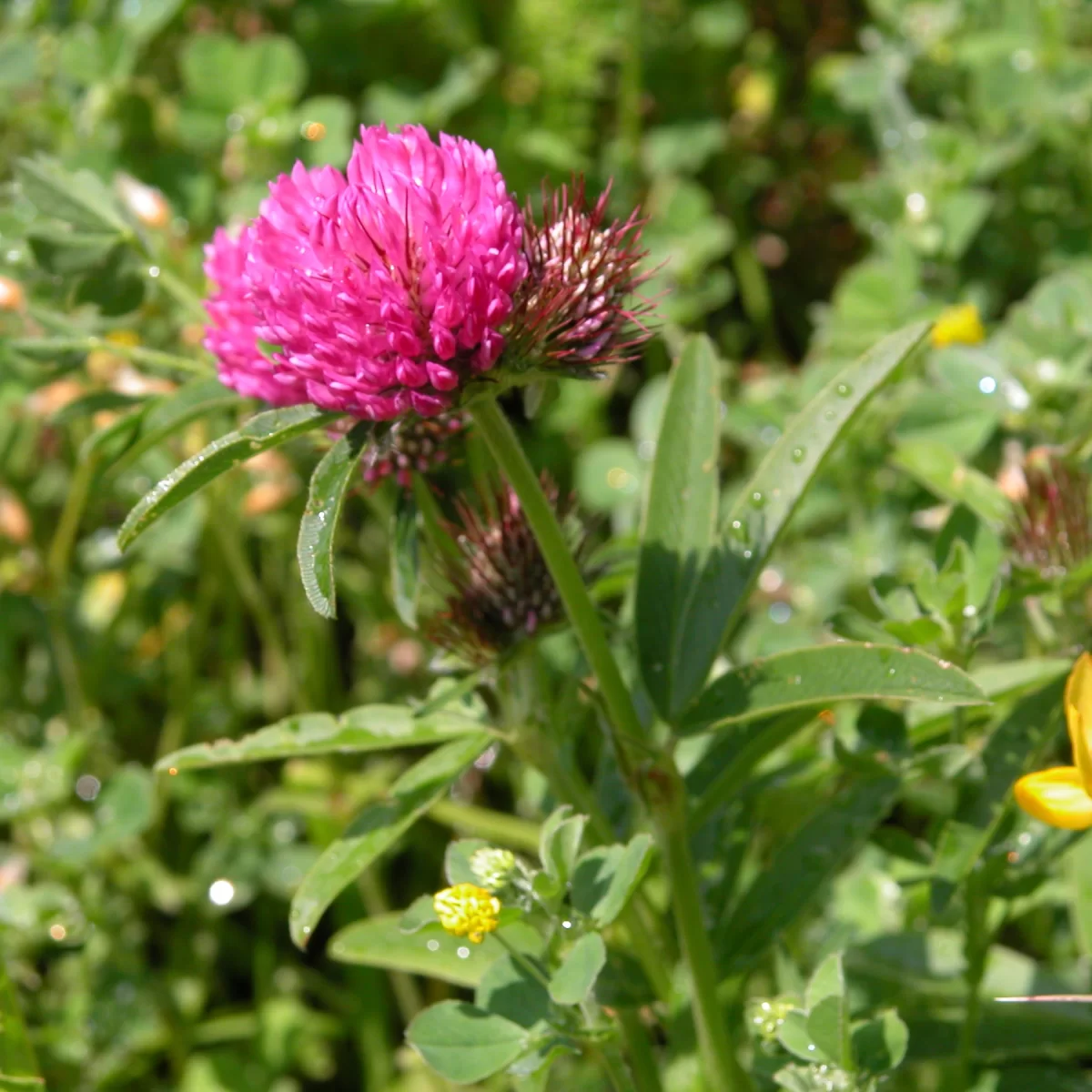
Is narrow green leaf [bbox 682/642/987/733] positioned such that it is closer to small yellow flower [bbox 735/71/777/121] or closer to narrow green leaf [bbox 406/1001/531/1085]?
narrow green leaf [bbox 406/1001/531/1085]

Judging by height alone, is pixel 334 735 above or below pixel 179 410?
below

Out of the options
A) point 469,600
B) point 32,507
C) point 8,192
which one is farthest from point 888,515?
point 32,507

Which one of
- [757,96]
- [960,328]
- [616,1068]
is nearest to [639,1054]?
[616,1068]

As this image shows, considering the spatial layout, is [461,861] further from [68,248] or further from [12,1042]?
[68,248]

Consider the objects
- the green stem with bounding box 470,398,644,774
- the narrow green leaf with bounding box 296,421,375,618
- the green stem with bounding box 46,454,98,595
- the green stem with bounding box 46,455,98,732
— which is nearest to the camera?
the narrow green leaf with bounding box 296,421,375,618

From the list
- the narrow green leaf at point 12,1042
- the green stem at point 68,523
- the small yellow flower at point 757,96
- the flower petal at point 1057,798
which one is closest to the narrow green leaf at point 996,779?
the flower petal at point 1057,798

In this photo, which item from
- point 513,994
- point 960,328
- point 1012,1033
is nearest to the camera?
point 513,994

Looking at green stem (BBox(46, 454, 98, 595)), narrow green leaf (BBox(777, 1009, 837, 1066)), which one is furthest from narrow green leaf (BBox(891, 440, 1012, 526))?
green stem (BBox(46, 454, 98, 595))
